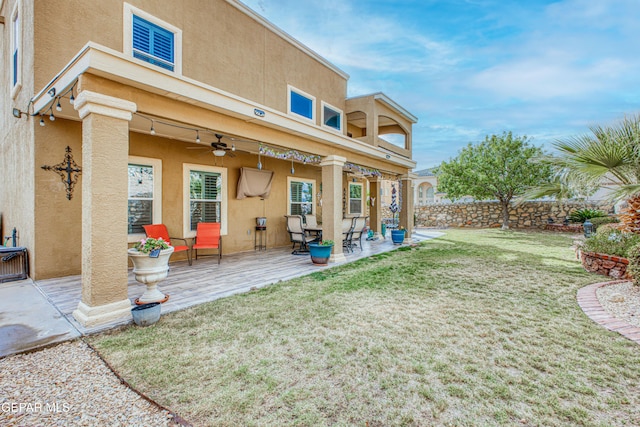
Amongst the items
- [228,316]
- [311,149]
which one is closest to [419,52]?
[311,149]

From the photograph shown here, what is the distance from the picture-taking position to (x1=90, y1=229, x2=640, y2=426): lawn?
6.22 feet

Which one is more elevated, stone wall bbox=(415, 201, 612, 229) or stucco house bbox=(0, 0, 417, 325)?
stucco house bbox=(0, 0, 417, 325)

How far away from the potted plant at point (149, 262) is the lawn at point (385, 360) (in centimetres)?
60

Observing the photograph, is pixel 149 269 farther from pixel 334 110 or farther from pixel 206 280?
pixel 334 110

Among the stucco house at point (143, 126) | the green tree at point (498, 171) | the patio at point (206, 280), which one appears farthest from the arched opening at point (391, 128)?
the green tree at point (498, 171)

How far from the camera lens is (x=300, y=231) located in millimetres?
8102

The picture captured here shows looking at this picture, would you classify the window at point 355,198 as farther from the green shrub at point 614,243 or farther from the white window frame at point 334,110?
the green shrub at point 614,243

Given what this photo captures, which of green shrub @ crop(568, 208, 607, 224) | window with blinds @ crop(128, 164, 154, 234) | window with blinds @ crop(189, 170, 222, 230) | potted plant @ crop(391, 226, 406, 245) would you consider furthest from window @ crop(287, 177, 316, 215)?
green shrub @ crop(568, 208, 607, 224)

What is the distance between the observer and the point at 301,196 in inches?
415

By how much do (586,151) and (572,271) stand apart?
2.60m

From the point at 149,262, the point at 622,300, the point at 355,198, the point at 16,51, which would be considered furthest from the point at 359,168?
the point at 16,51

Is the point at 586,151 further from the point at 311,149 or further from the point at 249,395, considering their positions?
the point at 249,395

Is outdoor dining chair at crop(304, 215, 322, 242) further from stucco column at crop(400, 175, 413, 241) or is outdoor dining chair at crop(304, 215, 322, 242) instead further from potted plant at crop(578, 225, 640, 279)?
potted plant at crop(578, 225, 640, 279)

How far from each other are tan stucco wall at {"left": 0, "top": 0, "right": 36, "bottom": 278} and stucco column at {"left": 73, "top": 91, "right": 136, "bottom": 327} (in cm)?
282
